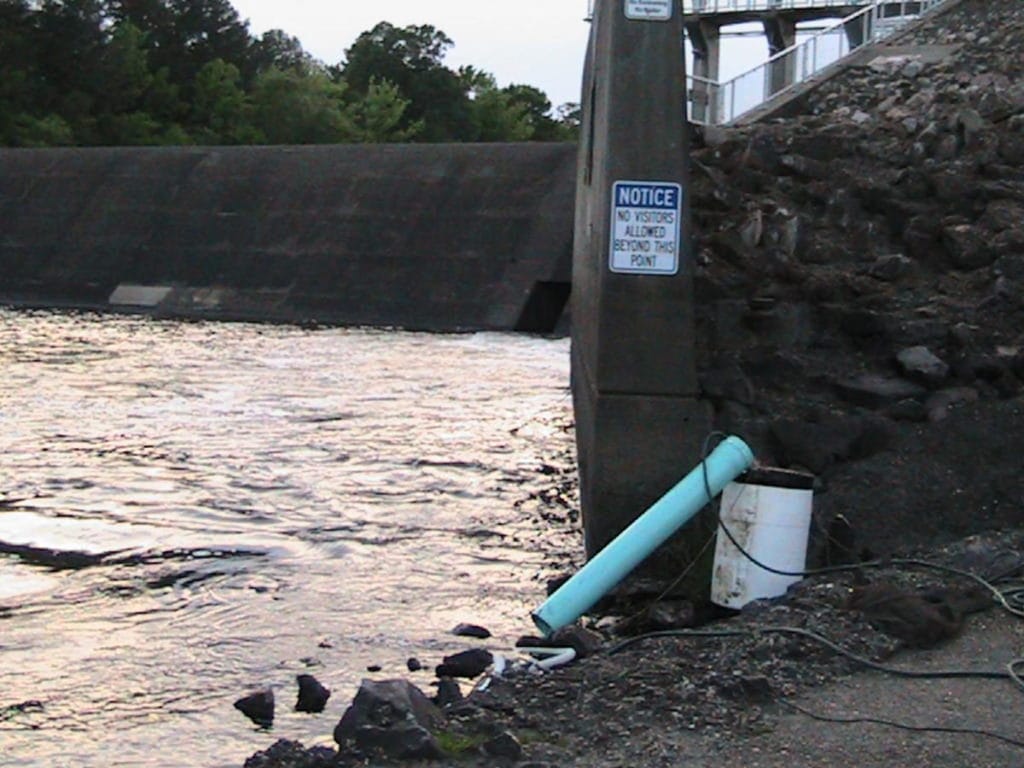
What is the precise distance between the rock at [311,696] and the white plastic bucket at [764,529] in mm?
2130

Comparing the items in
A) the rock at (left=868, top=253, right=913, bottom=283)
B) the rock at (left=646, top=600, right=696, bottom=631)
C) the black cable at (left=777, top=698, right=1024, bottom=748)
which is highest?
the rock at (left=868, top=253, right=913, bottom=283)

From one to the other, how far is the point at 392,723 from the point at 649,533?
8.51ft

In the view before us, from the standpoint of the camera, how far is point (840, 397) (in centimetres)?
959

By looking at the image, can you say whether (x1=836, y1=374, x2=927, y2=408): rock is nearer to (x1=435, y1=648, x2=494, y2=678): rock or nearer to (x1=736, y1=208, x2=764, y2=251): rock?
(x1=736, y1=208, x2=764, y2=251): rock

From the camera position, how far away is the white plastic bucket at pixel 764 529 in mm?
7414

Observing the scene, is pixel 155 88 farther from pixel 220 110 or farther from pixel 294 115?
pixel 294 115

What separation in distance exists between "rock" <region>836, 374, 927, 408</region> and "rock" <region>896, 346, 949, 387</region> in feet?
0.20

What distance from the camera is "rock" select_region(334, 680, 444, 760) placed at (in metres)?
4.98

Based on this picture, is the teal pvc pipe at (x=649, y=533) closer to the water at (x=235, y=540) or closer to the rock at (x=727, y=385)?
the water at (x=235, y=540)

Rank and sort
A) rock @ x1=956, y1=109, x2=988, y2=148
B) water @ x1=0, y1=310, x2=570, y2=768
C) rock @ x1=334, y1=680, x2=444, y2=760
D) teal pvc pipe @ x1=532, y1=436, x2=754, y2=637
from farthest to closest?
rock @ x1=956, y1=109, x2=988, y2=148 → teal pvc pipe @ x1=532, y1=436, x2=754, y2=637 → water @ x1=0, y1=310, x2=570, y2=768 → rock @ x1=334, y1=680, x2=444, y2=760

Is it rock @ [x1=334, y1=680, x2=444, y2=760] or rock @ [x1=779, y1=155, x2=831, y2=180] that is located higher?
rock @ [x1=779, y1=155, x2=831, y2=180]

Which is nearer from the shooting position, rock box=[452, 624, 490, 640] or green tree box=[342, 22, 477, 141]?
rock box=[452, 624, 490, 640]

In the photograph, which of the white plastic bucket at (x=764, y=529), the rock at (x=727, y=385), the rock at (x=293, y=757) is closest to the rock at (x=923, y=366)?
the rock at (x=727, y=385)

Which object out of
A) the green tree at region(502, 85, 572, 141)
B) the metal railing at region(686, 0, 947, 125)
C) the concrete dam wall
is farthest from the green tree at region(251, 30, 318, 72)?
the metal railing at region(686, 0, 947, 125)
